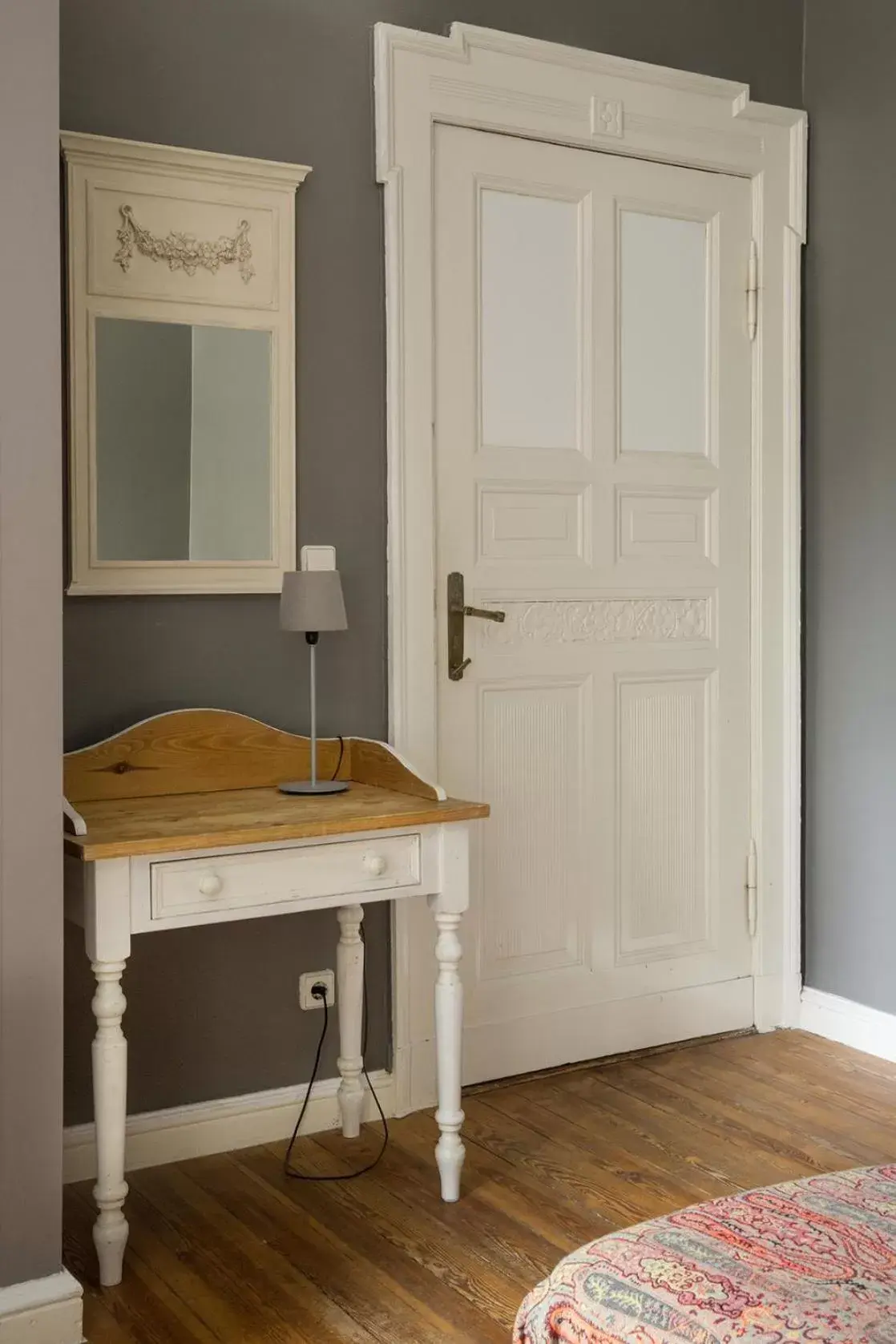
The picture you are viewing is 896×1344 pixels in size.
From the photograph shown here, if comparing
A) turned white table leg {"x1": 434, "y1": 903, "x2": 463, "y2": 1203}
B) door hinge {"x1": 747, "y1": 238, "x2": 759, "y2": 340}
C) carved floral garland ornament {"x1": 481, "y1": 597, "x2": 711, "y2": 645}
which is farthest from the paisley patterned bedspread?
door hinge {"x1": 747, "y1": 238, "x2": 759, "y2": 340}

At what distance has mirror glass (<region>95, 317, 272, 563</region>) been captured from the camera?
2.76 metres

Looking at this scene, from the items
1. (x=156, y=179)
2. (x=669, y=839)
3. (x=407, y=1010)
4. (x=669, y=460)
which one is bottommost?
(x=407, y=1010)

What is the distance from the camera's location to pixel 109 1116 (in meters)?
2.30

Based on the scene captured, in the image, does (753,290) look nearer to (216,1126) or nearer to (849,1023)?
(849,1023)

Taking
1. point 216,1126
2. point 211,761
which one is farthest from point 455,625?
point 216,1126

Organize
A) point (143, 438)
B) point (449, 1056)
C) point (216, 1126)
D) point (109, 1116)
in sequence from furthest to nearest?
point (216, 1126) → point (143, 438) → point (449, 1056) → point (109, 1116)

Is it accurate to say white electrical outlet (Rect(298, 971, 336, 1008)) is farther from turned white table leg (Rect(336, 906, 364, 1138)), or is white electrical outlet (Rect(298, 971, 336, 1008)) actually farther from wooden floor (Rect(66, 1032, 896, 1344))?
wooden floor (Rect(66, 1032, 896, 1344))

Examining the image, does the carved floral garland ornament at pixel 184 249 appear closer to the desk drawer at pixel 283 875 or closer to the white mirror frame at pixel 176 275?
the white mirror frame at pixel 176 275

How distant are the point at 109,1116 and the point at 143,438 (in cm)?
129

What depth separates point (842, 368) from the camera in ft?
11.9

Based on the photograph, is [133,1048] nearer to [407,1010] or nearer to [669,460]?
[407,1010]

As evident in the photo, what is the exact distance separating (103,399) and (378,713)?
2.97ft

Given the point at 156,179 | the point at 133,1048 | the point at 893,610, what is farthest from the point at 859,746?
the point at 156,179

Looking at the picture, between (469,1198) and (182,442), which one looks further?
(182,442)
